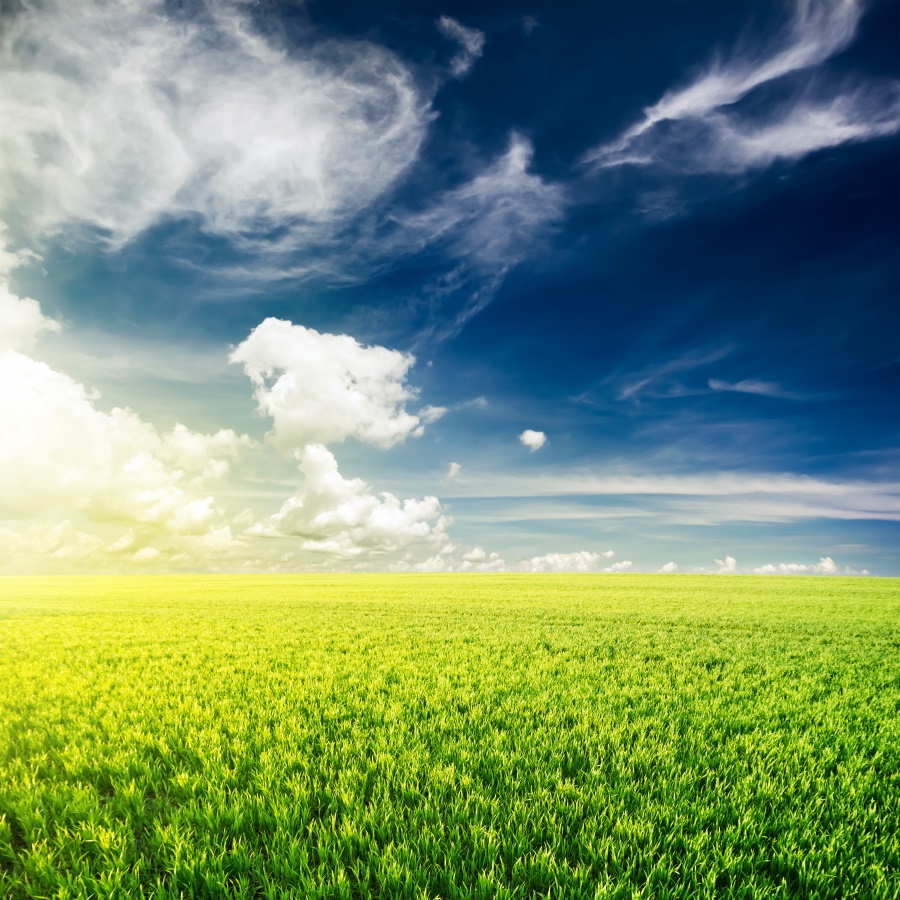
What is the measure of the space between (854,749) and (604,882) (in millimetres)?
5471

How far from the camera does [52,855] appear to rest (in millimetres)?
4461

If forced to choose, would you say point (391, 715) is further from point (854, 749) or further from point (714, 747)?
point (854, 749)

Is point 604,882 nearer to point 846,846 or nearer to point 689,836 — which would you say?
point 689,836

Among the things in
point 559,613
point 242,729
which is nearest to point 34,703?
point 242,729

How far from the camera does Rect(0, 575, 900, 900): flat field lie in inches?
165

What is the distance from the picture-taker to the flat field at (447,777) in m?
4.18

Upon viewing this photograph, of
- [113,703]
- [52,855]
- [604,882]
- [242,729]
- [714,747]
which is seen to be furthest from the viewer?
[113,703]

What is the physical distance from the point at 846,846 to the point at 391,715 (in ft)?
18.3

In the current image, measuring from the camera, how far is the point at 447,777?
5.58m

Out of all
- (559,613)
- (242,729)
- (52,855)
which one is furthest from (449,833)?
(559,613)

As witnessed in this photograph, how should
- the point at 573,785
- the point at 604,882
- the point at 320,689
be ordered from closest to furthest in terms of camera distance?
the point at 604,882 < the point at 573,785 < the point at 320,689

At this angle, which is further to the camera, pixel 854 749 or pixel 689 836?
pixel 854 749

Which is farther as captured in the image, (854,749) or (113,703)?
(113,703)

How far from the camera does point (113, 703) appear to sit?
8.96 meters
